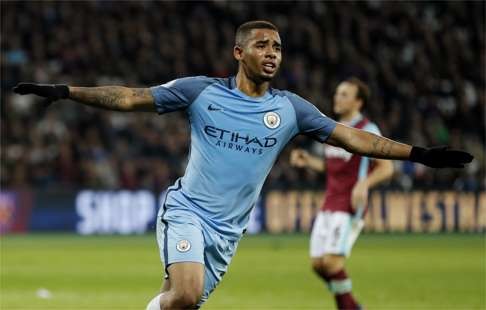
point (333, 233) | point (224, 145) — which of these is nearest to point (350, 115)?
point (333, 233)

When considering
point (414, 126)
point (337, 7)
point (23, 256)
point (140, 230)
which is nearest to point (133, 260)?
point (23, 256)

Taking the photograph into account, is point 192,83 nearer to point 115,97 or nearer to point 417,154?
point 115,97

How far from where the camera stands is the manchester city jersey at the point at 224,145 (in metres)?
7.53

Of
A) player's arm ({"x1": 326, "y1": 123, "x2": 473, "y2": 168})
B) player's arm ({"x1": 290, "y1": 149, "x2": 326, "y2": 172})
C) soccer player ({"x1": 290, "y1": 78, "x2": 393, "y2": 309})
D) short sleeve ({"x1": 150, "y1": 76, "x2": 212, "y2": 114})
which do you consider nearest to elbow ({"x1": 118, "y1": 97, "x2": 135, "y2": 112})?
short sleeve ({"x1": 150, "y1": 76, "x2": 212, "y2": 114})

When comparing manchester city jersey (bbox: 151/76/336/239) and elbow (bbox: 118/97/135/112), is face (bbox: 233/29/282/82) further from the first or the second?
elbow (bbox: 118/97/135/112)

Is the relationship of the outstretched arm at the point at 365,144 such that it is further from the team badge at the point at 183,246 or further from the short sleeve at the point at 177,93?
→ the team badge at the point at 183,246

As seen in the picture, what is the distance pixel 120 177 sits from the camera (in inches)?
981

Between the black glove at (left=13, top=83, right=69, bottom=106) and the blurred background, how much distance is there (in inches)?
340

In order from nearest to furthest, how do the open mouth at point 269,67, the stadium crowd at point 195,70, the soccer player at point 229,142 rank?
the soccer player at point 229,142, the open mouth at point 269,67, the stadium crowd at point 195,70

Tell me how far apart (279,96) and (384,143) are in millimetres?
796

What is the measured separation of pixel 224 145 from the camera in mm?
7562

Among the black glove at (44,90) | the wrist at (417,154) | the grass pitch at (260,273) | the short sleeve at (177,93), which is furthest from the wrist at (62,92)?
the grass pitch at (260,273)

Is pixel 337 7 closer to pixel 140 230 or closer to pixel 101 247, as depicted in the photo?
pixel 140 230

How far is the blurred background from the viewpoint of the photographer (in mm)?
19453
